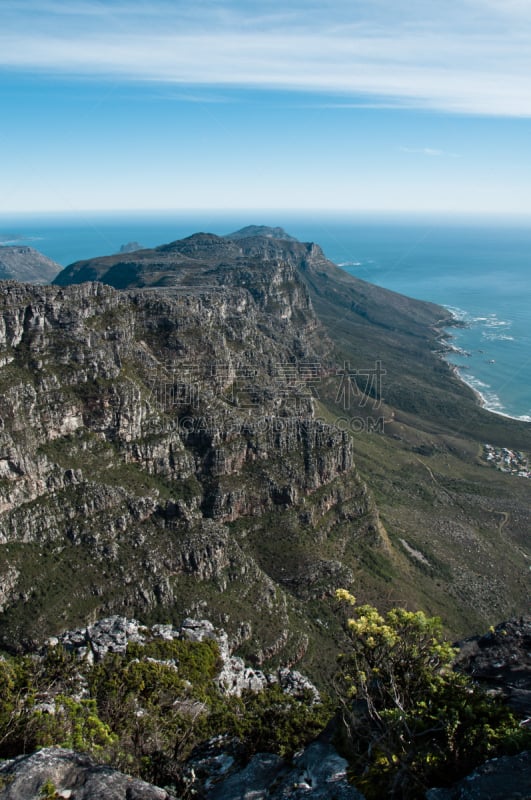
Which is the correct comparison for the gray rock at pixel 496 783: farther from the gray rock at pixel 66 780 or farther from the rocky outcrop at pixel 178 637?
the rocky outcrop at pixel 178 637

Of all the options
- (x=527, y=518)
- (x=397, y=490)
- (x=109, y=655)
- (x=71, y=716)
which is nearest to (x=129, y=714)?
(x=71, y=716)

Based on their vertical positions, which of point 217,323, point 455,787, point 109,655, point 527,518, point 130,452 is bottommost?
point 527,518

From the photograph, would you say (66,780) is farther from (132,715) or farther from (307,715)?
(307,715)

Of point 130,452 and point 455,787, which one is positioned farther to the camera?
point 130,452

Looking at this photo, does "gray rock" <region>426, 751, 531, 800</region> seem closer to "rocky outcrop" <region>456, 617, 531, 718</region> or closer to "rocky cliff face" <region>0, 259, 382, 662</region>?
"rocky outcrop" <region>456, 617, 531, 718</region>

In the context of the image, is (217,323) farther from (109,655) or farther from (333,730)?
(333,730)

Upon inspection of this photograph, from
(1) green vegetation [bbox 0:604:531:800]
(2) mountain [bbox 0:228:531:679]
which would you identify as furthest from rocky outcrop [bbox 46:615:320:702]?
(2) mountain [bbox 0:228:531:679]

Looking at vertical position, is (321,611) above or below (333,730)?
below
